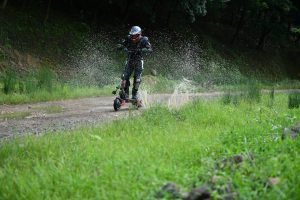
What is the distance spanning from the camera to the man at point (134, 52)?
12076 mm

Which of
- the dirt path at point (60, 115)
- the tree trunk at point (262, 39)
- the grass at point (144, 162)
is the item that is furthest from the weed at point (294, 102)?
the tree trunk at point (262, 39)

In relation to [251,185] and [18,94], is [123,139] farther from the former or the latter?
[18,94]

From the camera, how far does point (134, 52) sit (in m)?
12.3

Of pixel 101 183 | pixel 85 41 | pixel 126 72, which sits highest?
pixel 85 41

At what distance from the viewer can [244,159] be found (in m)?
4.90

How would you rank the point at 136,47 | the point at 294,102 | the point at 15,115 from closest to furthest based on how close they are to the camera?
the point at 15,115
the point at 294,102
the point at 136,47

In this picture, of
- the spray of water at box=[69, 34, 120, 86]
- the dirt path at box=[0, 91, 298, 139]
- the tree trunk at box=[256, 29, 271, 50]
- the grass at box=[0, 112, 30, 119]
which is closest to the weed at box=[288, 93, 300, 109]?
the dirt path at box=[0, 91, 298, 139]

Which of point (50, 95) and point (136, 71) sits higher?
point (136, 71)

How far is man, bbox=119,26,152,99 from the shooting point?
12076 millimetres

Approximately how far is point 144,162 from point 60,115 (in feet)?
20.2

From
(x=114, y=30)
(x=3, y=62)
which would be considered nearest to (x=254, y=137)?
(x=3, y=62)

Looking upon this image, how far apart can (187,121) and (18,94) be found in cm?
746

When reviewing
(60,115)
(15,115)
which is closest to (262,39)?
(60,115)

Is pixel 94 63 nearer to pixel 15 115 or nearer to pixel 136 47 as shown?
pixel 136 47
